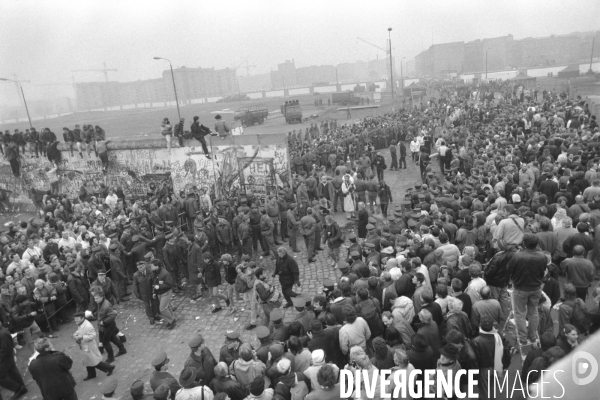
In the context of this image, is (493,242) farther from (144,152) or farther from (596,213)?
(144,152)

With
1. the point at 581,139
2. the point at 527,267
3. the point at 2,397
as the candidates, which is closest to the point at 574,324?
the point at 527,267

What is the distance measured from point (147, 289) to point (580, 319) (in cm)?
800

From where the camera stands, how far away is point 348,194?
14508mm

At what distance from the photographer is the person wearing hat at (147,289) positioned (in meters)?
9.27

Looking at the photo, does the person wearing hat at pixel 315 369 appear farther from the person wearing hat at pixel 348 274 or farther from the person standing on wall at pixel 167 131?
the person standing on wall at pixel 167 131

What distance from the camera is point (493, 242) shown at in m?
8.12

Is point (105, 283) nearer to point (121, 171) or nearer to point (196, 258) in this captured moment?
point (196, 258)

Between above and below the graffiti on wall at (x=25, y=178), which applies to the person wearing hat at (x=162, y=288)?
below

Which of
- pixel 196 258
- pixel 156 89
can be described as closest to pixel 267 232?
pixel 196 258

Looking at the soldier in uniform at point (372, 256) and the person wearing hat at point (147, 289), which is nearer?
the soldier in uniform at point (372, 256)

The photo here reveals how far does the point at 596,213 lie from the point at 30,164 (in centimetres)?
2217

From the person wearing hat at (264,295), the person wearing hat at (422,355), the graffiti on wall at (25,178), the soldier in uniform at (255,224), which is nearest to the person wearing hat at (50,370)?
the person wearing hat at (264,295)

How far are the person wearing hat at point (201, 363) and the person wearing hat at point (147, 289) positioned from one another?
350 cm

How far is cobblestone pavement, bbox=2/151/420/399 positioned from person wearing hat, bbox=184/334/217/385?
185 cm
